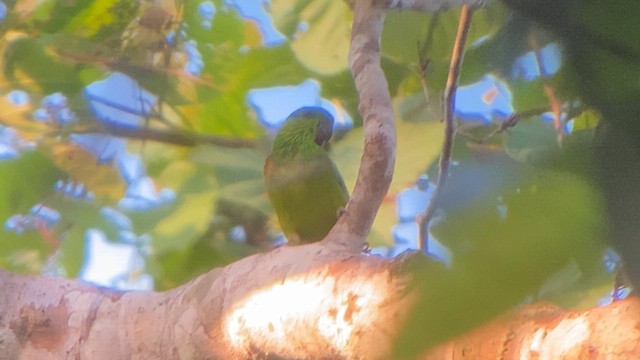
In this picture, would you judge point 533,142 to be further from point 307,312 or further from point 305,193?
point 305,193

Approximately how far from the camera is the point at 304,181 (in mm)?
732

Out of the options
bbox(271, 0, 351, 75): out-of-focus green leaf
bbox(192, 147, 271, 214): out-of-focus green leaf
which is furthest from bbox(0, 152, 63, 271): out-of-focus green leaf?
bbox(271, 0, 351, 75): out-of-focus green leaf

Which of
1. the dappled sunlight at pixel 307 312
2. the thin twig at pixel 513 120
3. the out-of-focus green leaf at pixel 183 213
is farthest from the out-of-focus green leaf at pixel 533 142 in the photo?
the out-of-focus green leaf at pixel 183 213

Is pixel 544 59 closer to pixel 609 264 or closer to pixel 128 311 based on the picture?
pixel 609 264

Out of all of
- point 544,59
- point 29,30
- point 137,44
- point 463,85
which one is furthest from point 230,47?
point 544,59

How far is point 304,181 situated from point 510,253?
23.1 inches

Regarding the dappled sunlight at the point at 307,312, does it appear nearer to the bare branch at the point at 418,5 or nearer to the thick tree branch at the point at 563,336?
the thick tree branch at the point at 563,336

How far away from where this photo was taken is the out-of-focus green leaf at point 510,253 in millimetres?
148

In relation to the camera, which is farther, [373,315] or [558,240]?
[373,315]

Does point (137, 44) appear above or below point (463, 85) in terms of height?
below

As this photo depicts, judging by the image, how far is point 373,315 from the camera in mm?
329

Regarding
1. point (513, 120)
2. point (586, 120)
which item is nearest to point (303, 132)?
point (513, 120)

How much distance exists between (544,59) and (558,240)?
0.06 m

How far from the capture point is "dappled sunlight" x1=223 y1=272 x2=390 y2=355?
1.23 feet
